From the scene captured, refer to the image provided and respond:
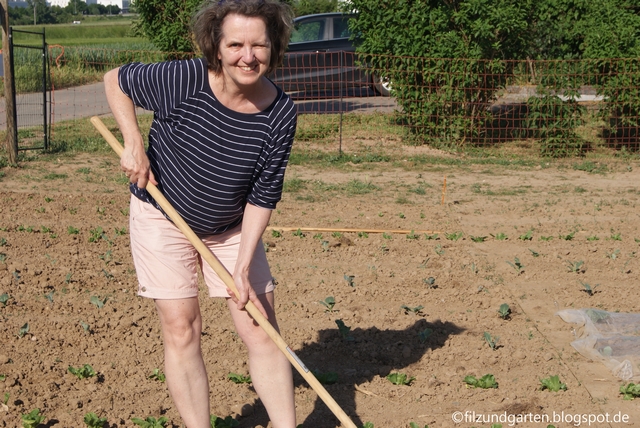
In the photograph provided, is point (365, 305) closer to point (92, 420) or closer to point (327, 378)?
point (327, 378)

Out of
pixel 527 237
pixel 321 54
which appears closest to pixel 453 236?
pixel 527 237

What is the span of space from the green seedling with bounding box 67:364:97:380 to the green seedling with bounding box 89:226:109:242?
249cm

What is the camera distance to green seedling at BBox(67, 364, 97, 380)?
4113 mm

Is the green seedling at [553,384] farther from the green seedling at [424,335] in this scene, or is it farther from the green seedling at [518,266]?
the green seedling at [518,266]

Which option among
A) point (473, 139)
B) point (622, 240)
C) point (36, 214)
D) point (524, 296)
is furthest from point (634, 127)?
point (36, 214)

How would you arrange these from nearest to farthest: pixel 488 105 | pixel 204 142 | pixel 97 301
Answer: pixel 204 142
pixel 97 301
pixel 488 105

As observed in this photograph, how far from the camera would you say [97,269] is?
5805mm

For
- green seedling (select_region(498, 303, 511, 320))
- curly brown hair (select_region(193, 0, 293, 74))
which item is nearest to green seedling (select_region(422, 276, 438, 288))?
green seedling (select_region(498, 303, 511, 320))

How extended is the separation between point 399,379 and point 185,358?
142cm

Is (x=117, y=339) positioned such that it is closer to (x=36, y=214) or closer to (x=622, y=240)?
(x=36, y=214)

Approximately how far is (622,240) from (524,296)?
177 cm

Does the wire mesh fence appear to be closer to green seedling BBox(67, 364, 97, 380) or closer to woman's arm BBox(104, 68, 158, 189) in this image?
green seedling BBox(67, 364, 97, 380)

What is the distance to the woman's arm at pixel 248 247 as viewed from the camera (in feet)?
10.1

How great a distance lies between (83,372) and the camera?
162 inches
